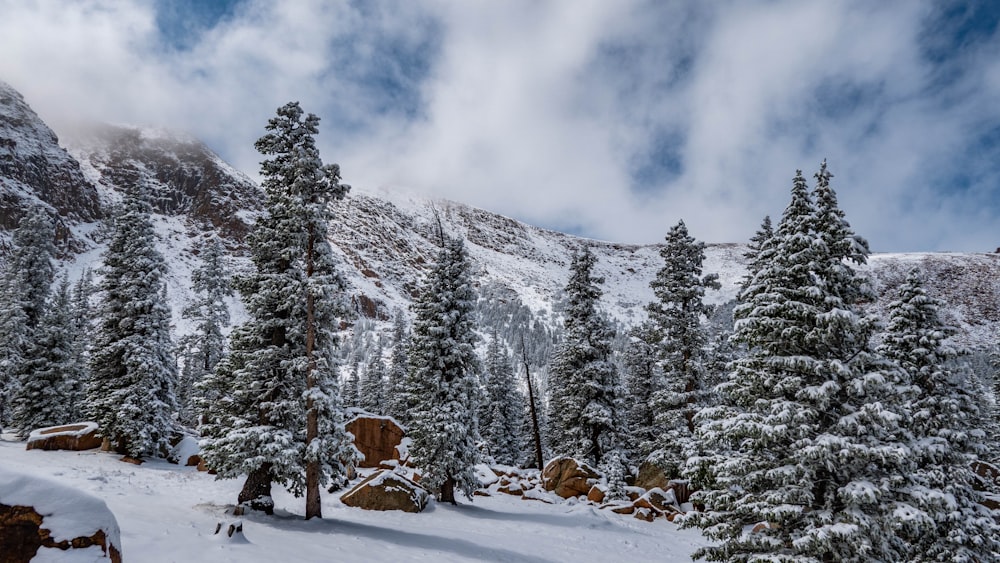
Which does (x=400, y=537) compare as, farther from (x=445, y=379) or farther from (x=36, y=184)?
(x=36, y=184)

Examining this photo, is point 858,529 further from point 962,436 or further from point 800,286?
point 962,436

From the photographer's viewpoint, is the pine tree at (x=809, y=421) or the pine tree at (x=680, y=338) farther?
the pine tree at (x=680, y=338)

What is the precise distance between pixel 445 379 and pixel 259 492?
10.6 metres

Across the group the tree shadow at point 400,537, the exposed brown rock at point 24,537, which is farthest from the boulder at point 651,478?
the exposed brown rock at point 24,537

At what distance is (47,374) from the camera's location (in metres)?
33.2

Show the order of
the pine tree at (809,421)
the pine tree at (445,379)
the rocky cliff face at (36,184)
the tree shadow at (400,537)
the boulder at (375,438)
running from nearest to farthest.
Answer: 1. the pine tree at (809,421)
2. the tree shadow at (400,537)
3. the pine tree at (445,379)
4. the boulder at (375,438)
5. the rocky cliff face at (36,184)

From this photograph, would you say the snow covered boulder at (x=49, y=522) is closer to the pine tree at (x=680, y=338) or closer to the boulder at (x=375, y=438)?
the pine tree at (x=680, y=338)

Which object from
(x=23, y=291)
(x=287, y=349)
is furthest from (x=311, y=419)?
(x=23, y=291)

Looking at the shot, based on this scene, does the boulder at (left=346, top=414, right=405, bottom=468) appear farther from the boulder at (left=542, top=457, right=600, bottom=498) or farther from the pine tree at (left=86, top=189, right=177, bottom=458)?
the pine tree at (left=86, top=189, right=177, bottom=458)

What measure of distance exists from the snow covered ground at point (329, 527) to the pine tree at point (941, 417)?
782cm

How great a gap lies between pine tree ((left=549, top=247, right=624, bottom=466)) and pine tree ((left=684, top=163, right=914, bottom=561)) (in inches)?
683

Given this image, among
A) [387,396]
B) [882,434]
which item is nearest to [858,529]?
[882,434]

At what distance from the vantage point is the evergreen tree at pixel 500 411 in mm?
49469

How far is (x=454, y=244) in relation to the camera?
1070 inches
